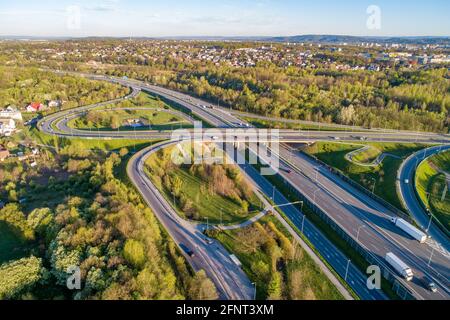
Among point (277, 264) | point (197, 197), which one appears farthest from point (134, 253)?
point (197, 197)

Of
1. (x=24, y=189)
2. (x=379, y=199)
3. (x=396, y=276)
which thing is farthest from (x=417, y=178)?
(x=24, y=189)

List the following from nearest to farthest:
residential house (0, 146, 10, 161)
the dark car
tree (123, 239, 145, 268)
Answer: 1. tree (123, 239, 145, 268)
2. the dark car
3. residential house (0, 146, 10, 161)

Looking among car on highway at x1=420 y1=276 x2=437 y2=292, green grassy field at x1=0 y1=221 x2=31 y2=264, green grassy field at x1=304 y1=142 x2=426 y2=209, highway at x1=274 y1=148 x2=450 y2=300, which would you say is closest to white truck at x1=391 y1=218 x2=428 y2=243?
highway at x1=274 y1=148 x2=450 y2=300

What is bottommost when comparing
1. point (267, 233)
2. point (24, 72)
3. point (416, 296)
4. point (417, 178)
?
point (416, 296)

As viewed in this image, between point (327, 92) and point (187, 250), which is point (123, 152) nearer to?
point (187, 250)

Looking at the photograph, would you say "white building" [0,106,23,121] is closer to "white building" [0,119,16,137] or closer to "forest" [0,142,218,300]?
"white building" [0,119,16,137]

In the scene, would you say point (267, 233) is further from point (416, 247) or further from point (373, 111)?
point (373, 111)
